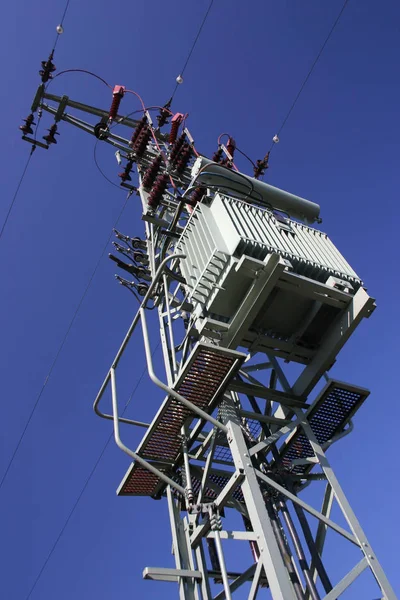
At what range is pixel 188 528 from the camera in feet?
22.6

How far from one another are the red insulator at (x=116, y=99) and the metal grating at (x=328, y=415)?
9.12 metres

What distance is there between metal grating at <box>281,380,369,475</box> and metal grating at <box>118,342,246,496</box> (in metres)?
1.51

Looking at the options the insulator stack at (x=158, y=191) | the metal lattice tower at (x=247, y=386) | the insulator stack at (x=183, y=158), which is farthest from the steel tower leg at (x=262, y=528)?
the insulator stack at (x=183, y=158)

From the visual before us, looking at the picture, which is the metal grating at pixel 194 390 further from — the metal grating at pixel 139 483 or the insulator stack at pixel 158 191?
the insulator stack at pixel 158 191

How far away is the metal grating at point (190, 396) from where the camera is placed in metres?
6.61

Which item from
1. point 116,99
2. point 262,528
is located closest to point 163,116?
point 116,99

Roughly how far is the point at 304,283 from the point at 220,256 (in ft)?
4.00

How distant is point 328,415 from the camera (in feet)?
24.8

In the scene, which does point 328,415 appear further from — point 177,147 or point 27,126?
point 27,126

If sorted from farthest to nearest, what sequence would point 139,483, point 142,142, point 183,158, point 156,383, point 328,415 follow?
point 142,142
point 183,158
point 139,483
point 328,415
point 156,383

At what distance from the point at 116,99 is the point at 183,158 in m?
3.33

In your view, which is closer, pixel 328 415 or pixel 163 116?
pixel 328 415

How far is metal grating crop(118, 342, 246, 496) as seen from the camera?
A: 6.61m

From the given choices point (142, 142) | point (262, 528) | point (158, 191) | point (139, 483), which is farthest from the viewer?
point (142, 142)
